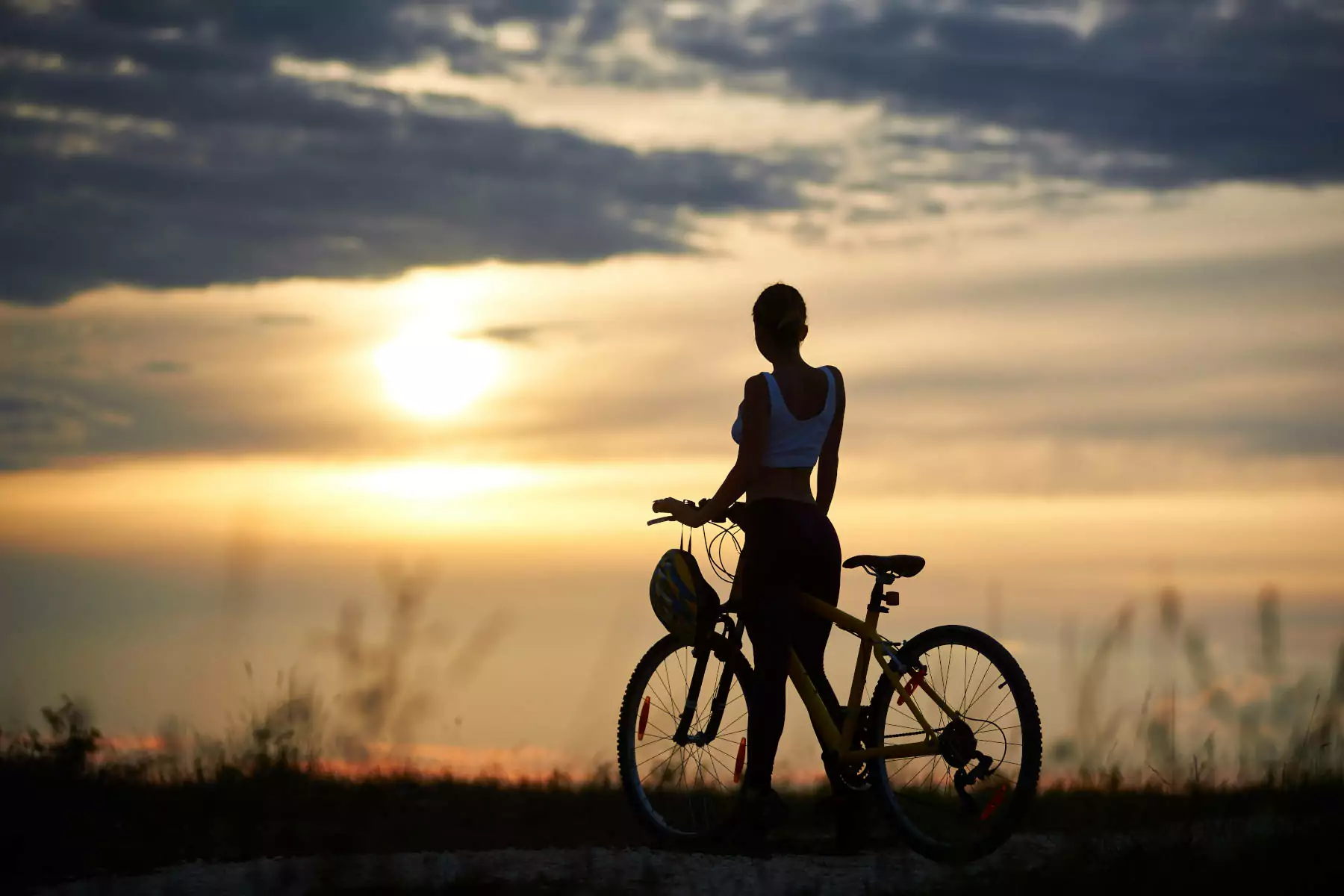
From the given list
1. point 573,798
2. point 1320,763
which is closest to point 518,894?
point 573,798

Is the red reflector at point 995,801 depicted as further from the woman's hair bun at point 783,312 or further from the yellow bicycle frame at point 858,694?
the woman's hair bun at point 783,312

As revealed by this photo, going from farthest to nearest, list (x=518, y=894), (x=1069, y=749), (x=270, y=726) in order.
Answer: (x=270, y=726) < (x=1069, y=749) < (x=518, y=894)

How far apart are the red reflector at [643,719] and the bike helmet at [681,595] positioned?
1.25 ft

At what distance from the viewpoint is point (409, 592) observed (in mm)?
7078

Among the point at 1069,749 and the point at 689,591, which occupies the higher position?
the point at 689,591

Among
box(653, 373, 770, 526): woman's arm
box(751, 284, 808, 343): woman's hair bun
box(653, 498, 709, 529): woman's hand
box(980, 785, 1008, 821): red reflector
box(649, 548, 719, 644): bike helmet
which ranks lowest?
box(980, 785, 1008, 821): red reflector

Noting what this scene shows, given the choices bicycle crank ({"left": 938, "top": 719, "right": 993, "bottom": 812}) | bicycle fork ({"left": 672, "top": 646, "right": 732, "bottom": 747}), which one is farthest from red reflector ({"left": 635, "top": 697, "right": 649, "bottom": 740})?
bicycle crank ({"left": 938, "top": 719, "right": 993, "bottom": 812})

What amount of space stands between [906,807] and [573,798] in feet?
9.52

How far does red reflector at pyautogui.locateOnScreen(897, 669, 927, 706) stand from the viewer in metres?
5.75

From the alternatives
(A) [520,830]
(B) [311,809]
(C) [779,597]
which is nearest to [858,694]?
(C) [779,597]

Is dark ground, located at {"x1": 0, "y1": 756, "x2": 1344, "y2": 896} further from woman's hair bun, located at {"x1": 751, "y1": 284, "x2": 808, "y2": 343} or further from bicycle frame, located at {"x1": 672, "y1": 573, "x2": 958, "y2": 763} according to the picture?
woman's hair bun, located at {"x1": 751, "y1": 284, "x2": 808, "y2": 343}

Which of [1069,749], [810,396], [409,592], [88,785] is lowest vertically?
[88,785]

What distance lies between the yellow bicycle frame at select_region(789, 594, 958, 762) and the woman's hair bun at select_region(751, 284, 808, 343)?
1.14 meters

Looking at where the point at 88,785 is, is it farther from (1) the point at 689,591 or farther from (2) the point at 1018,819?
(2) the point at 1018,819
